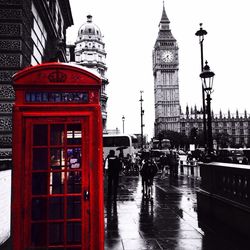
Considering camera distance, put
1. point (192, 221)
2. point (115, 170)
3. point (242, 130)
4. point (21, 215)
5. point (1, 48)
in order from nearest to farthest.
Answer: point (21, 215), point (192, 221), point (1, 48), point (115, 170), point (242, 130)

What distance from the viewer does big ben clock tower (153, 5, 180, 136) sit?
477 ft

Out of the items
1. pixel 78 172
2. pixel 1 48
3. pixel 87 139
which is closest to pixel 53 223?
pixel 78 172

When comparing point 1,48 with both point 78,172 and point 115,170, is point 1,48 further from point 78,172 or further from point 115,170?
point 78,172

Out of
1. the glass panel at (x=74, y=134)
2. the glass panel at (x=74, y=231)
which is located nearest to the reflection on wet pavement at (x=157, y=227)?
the glass panel at (x=74, y=231)

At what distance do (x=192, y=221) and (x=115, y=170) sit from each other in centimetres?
387

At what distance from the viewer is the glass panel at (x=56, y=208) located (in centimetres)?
460

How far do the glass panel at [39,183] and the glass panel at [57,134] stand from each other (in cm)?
46

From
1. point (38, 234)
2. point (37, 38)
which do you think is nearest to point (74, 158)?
point (38, 234)

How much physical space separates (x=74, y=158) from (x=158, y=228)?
3.85 m

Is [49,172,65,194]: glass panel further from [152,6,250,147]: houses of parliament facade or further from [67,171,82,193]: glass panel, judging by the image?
[152,6,250,147]: houses of parliament facade

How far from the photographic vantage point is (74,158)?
4.61 metres

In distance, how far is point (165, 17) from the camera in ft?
519

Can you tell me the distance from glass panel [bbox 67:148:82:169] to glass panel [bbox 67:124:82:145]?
0.31 feet

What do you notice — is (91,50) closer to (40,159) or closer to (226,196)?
(226,196)
